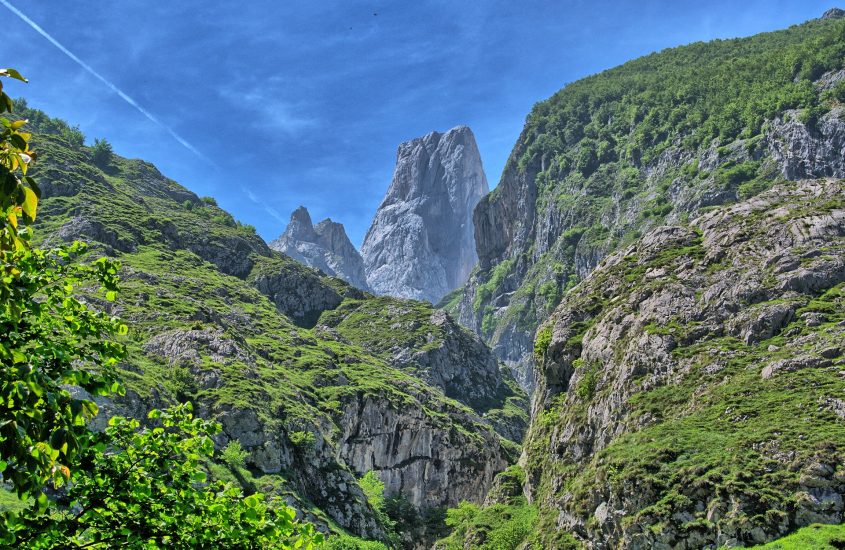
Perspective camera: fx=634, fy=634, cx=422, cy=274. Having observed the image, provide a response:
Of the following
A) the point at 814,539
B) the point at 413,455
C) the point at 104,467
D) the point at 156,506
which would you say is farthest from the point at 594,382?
the point at 104,467

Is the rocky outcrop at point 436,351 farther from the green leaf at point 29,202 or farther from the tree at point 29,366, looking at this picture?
the green leaf at point 29,202

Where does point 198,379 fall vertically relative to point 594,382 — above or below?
above

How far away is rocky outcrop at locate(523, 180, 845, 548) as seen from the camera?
38750 mm

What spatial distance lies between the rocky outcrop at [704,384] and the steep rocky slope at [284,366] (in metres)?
28.4

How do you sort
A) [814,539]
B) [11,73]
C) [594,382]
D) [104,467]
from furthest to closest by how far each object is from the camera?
[594,382] < [814,539] < [104,467] < [11,73]

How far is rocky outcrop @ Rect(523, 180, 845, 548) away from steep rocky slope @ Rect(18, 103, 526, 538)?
28.4m

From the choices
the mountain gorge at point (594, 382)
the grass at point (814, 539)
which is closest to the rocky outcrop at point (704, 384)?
the mountain gorge at point (594, 382)

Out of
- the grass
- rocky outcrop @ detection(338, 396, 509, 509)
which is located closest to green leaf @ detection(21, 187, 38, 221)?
the grass

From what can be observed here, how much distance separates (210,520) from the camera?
43.9 feet

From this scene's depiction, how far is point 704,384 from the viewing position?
53625 mm

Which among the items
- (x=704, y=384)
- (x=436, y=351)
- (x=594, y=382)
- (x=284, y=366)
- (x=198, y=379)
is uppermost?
(x=436, y=351)

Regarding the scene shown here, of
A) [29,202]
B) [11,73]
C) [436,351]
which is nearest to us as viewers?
[11,73]

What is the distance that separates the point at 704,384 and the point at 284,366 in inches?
2909

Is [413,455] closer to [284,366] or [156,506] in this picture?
[284,366]
